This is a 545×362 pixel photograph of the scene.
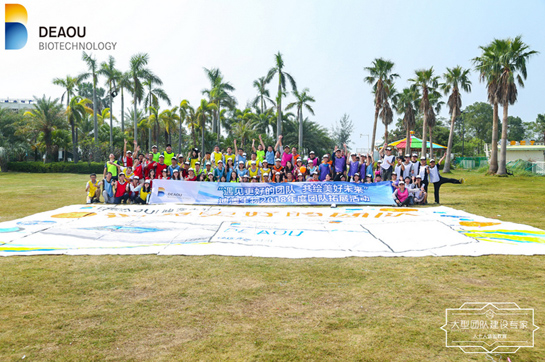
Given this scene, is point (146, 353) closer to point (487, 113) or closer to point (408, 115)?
point (408, 115)

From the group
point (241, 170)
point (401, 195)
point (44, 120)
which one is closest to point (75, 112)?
point (44, 120)

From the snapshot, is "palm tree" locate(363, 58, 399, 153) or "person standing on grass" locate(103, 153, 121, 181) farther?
"palm tree" locate(363, 58, 399, 153)

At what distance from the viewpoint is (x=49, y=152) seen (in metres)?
38.5

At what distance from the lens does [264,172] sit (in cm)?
1334

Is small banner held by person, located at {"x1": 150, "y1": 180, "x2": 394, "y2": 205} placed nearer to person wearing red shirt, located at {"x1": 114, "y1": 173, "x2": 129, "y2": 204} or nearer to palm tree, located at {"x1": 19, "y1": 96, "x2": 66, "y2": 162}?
person wearing red shirt, located at {"x1": 114, "y1": 173, "x2": 129, "y2": 204}

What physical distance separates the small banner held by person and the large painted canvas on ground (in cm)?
239

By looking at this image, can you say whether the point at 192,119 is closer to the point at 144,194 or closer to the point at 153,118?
the point at 153,118

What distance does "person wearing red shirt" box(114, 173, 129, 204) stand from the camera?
11938 millimetres

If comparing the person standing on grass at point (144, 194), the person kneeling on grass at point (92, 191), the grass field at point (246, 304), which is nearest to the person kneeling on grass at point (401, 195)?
the grass field at point (246, 304)

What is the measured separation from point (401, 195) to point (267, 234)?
6113 millimetres

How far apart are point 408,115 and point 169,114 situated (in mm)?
25078

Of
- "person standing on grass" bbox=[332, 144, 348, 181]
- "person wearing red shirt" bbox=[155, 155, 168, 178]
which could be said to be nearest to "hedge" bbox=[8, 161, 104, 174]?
"person wearing red shirt" bbox=[155, 155, 168, 178]

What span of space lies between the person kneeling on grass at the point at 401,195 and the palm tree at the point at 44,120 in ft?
121

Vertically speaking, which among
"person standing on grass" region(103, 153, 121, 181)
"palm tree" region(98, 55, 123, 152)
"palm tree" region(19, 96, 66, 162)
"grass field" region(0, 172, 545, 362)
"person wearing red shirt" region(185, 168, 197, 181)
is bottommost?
"grass field" region(0, 172, 545, 362)
